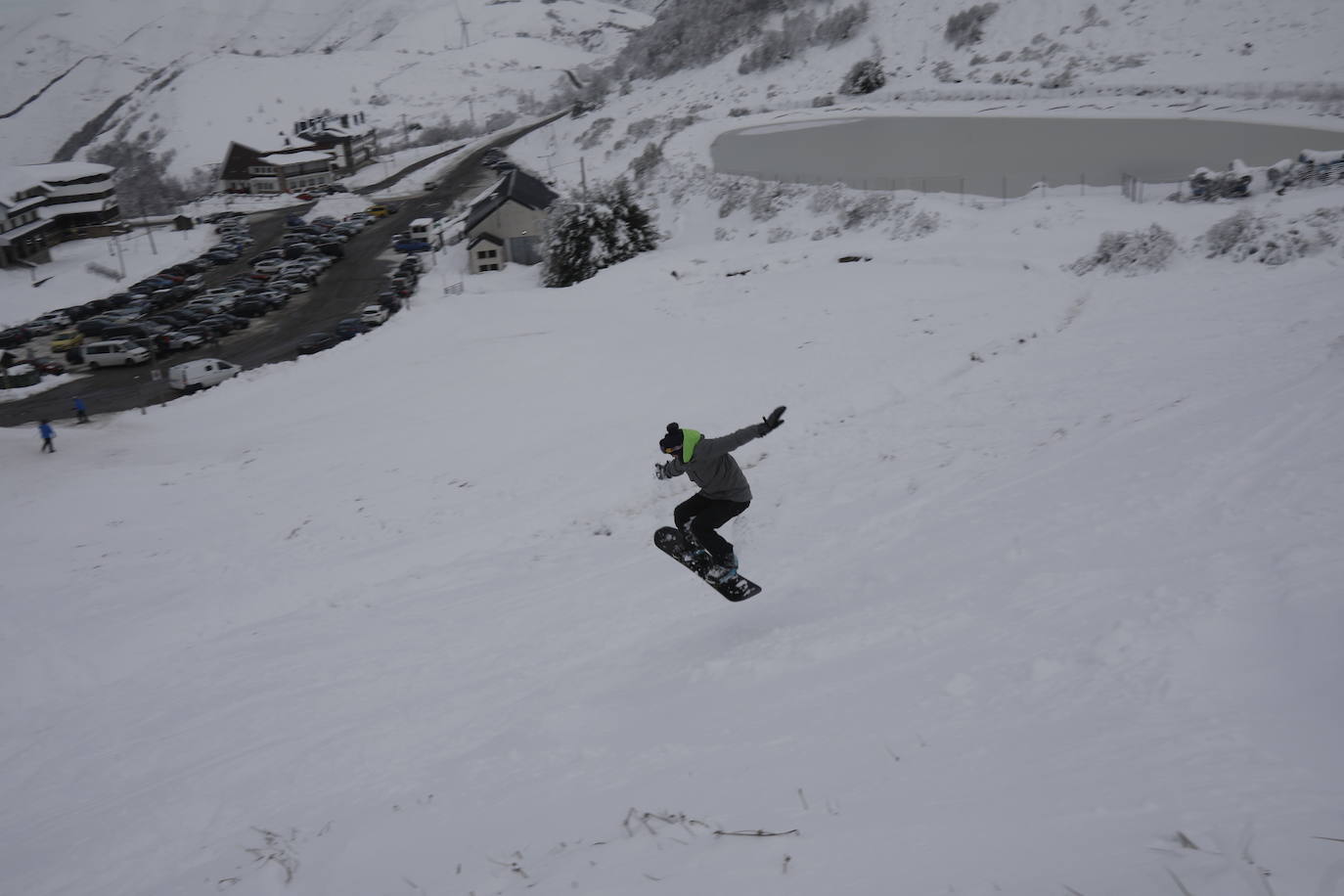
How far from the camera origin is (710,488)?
8305 millimetres

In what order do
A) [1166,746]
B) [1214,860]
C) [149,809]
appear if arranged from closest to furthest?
1. [1214,860]
2. [1166,746]
3. [149,809]

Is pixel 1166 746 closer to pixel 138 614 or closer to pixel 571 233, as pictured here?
pixel 138 614

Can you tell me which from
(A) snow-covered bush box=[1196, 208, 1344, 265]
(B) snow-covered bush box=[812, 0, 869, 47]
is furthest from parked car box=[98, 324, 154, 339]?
(B) snow-covered bush box=[812, 0, 869, 47]

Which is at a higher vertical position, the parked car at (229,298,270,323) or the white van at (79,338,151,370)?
the parked car at (229,298,270,323)

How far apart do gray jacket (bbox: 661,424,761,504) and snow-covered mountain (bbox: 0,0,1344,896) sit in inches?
56.7

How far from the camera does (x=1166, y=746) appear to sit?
5062mm

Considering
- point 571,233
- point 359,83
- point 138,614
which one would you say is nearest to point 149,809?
point 138,614

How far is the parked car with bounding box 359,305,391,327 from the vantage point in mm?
43053

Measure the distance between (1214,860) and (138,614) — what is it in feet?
48.1

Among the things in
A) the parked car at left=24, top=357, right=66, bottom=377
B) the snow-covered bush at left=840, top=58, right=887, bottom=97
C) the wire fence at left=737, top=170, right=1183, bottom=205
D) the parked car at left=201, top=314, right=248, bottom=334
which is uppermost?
the snow-covered bush at left=840, top=58, right=887, bottom=97

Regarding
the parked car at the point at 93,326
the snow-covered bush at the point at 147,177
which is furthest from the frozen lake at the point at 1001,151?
the snow-covered bush at the point at 147,177

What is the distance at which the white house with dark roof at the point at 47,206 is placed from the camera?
72188 mm

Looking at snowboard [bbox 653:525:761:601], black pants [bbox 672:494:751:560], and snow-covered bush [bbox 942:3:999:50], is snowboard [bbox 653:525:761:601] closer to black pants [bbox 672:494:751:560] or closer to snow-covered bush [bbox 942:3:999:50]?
black pants [bbox 672:494:751:560]

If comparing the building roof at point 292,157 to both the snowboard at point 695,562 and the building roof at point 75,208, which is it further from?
the snowboard at point 695,562
